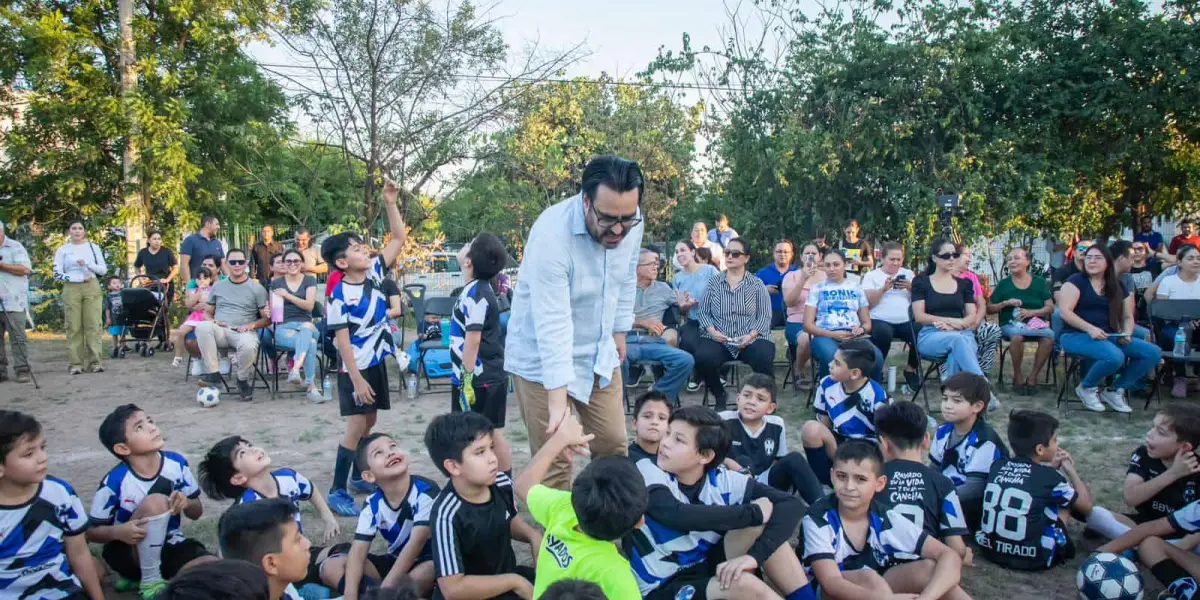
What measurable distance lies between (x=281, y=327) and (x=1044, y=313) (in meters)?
6.87

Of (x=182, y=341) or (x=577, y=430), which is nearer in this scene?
(x=577, y=430)

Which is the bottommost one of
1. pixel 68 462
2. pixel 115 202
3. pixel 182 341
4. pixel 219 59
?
pixel 68 462

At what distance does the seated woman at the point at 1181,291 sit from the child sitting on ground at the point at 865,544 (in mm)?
4957

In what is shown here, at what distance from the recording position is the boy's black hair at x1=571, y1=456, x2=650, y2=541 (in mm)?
2389

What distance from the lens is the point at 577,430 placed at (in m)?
2.73

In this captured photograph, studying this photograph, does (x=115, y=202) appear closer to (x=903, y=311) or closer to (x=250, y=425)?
(x=250, y=425)

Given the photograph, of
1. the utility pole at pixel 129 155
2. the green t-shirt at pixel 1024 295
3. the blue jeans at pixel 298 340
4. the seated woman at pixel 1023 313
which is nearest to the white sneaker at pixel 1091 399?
the seated woman at pixel 1023 313

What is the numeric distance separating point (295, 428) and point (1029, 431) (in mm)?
5069

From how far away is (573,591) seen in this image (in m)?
1.86

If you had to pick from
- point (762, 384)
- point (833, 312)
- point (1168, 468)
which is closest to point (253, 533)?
point (762, 384)

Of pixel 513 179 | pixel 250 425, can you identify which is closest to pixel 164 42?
pixel 513 179

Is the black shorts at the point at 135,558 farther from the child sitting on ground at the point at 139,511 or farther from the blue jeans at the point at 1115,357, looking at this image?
the blue jeans at the point at 1115,357

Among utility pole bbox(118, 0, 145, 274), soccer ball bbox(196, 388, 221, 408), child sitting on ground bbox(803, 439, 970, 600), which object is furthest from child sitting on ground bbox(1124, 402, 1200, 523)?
utility pole bbox(118, 0, 145, 274)

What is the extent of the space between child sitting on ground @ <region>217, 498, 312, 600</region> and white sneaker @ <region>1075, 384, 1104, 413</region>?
6060 mm
